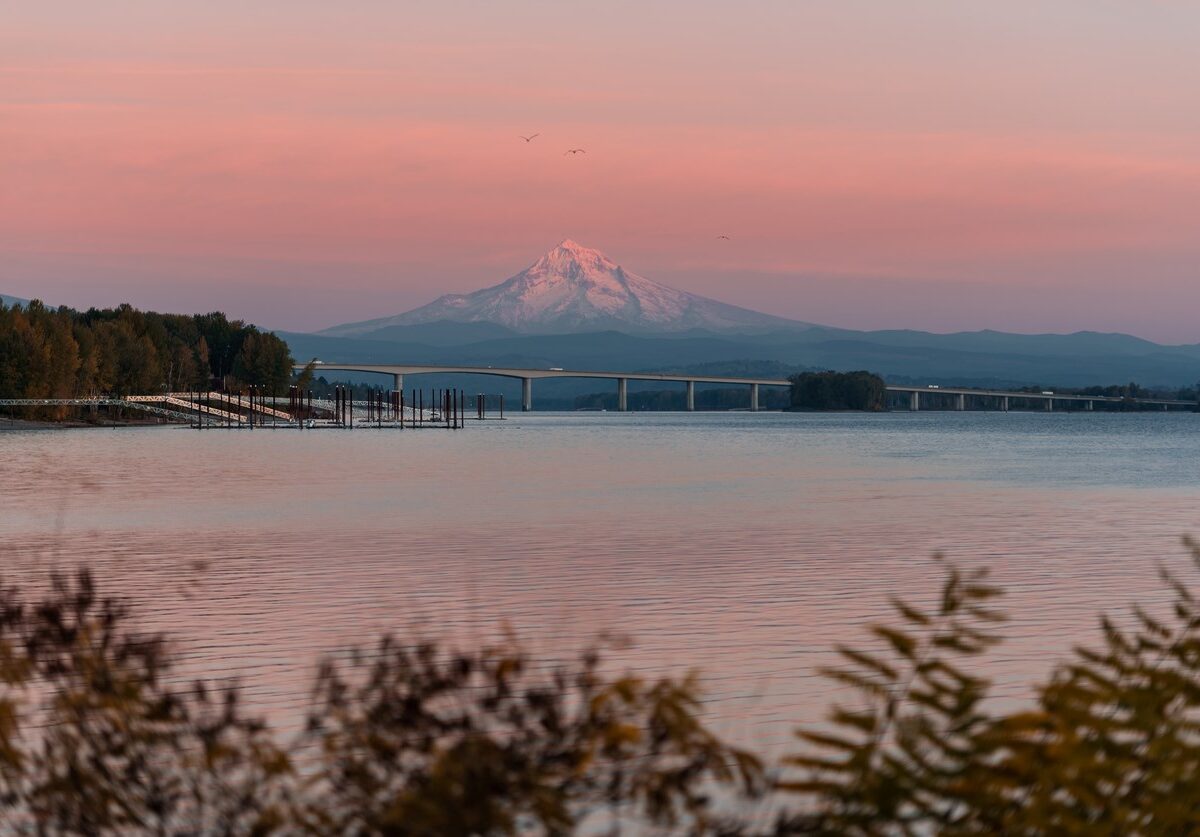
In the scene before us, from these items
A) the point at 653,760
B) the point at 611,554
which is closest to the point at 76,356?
the point at 611,554

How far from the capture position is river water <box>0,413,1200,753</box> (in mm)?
17266

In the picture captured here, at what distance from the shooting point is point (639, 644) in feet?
58.0

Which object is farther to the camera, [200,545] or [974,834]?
[200,545]

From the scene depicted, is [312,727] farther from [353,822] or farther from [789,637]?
[789,637]

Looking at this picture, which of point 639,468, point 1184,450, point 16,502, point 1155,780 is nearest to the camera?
point 1155,780

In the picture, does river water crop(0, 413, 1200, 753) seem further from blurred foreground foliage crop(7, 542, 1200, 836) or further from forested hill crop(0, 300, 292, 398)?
forested hill crop(0, 300, 292, 398)

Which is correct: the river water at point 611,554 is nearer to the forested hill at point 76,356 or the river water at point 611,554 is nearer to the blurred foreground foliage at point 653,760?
the blurred foreground foliage at point 653,760

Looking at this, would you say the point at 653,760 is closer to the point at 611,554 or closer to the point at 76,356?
the point at 611,554

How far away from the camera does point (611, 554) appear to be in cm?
2895

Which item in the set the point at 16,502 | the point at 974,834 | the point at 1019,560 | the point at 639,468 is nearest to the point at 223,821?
the point at 974,834

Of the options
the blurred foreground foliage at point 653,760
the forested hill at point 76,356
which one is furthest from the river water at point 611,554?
the forested hill at point 76,356

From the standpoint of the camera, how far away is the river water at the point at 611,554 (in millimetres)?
17266

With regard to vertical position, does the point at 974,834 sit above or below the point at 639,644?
above

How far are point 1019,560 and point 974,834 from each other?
76.0ft
